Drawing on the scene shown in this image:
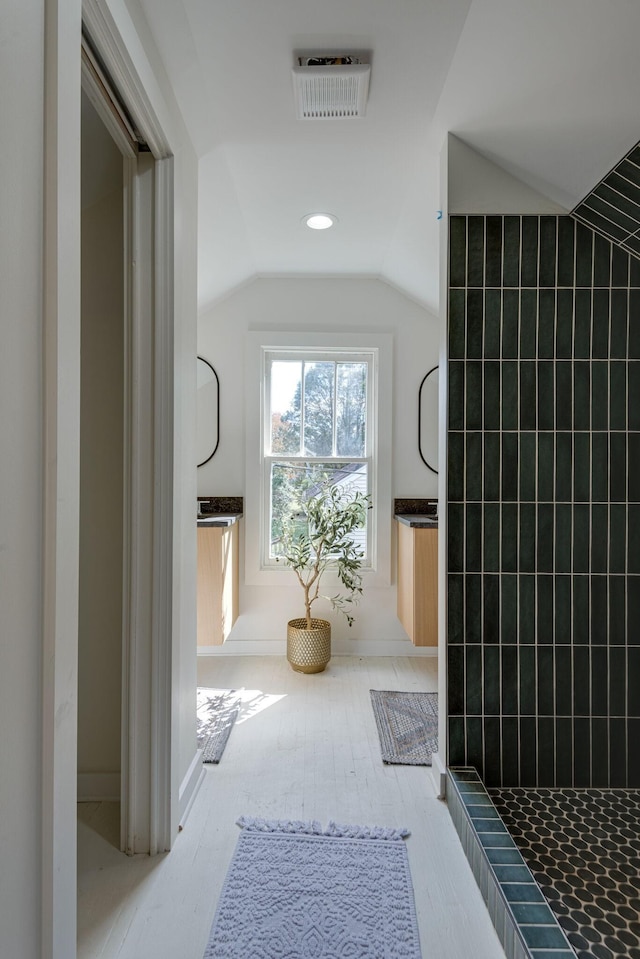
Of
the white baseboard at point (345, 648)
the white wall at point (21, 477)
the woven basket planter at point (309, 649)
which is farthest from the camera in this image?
the white baseboard at point (345, 648)

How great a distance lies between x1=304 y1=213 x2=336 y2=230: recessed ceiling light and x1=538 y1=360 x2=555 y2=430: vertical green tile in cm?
141

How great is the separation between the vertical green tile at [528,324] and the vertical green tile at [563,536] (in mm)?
540

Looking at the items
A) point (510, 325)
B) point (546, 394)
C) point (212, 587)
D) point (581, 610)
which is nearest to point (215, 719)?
point (212, 587)

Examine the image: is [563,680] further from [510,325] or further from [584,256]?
[584,256]

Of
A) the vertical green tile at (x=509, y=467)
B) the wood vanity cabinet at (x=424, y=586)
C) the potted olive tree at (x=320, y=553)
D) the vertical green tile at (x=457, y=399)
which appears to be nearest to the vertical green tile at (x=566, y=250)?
the vertical green tile at (x=457, y=399)

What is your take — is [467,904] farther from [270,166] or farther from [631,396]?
[270,166]

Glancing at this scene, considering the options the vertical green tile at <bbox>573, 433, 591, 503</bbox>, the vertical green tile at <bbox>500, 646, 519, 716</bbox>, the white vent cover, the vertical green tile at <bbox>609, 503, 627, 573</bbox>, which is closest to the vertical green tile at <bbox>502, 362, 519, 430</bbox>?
the vertical green tile at <bbox>573, 433, 591, 503</bbox>

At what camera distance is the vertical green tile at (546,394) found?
1983mm

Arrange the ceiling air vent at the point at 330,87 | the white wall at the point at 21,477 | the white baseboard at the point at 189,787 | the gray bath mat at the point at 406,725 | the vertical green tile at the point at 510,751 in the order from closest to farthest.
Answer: the white wall at the point at 21,477 < the ceiling air vent at the point at 330,87 < the white baseboard at the point at 189,787 < the vertical green tile at the point at 510,751 < the gray bath mat at the point at 406,725

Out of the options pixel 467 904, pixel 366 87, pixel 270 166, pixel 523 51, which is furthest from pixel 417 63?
pixel 467 904

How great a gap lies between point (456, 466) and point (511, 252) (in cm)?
77

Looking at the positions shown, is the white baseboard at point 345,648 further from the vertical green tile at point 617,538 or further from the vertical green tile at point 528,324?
the vertical green tile at point 528,324

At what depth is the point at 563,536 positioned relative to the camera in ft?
6.51

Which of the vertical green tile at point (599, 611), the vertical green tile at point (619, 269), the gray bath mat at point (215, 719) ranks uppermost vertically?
the vertical green tile at point (619, 269)
